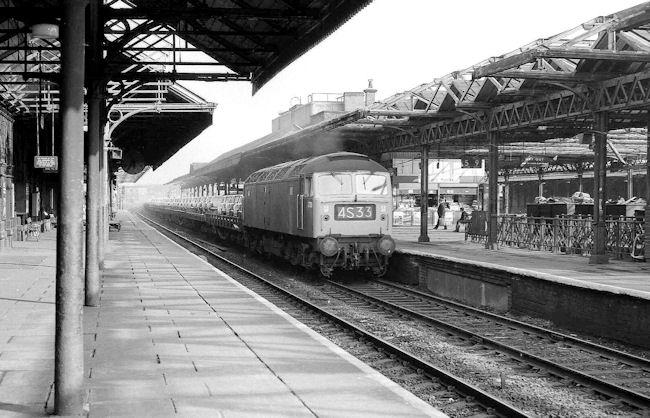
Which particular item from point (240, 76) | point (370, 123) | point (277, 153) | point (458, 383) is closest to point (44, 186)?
point (277, 153)

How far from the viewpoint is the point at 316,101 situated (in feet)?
204

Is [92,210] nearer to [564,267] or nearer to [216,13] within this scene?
[216,13]

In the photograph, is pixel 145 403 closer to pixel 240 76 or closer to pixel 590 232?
pixel 240 76

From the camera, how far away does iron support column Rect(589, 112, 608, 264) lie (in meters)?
17.4

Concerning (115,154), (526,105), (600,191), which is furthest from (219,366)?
(115,154)

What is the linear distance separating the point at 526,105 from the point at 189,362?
14696mm

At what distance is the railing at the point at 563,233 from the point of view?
62.0ft

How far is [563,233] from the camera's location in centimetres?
2130

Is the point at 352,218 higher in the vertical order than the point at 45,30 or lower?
lower

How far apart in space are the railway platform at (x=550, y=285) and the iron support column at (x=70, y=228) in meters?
7.86

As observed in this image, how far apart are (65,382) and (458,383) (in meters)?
4.10

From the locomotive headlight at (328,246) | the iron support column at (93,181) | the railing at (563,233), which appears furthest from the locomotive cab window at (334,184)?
the iron support column at (93,181)

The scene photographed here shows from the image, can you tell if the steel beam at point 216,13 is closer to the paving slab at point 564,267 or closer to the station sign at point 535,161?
the paving slab at point 564,267

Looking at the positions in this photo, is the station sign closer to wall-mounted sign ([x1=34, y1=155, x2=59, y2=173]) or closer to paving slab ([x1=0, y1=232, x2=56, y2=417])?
wall-mounted sign ([x1=34, y1=155, x2=59, y2=173])
